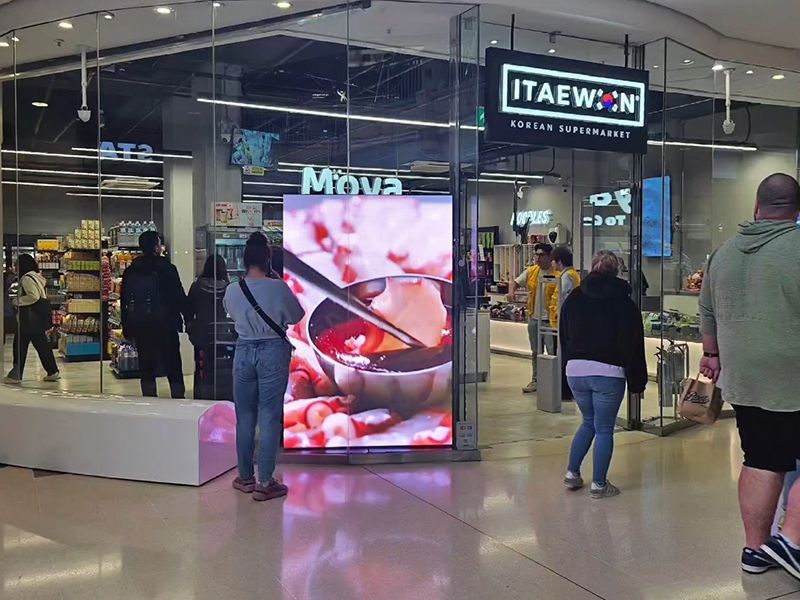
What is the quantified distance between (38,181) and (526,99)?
6159 millimetres

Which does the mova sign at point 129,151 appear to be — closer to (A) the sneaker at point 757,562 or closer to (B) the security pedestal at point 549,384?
(B) the security pedestal at point 549,384

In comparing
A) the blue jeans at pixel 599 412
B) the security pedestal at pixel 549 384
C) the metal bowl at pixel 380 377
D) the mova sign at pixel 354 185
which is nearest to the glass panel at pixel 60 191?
the mova sign at pixel 354 185

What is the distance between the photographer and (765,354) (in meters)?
3.02

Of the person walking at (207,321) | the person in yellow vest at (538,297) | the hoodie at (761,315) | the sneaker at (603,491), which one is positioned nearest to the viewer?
the hoodie at (761,315)

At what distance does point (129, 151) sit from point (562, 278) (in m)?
4.16

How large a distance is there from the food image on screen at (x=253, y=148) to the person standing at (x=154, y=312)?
1015mm

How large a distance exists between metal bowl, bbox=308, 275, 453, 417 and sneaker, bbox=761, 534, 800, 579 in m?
2.36

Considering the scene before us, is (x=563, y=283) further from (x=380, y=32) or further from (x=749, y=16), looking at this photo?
(x=380, y=32)

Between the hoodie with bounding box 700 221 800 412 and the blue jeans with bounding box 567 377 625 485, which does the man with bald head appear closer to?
the hoodie with bounding box 700 221 800 412

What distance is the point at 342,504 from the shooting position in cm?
414

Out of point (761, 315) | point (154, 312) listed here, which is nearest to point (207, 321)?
point (154, 312)

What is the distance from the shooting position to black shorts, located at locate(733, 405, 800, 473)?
9.90 ft

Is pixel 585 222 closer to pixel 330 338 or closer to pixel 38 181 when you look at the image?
pixel 330 338

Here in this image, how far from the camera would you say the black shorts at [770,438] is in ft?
9.90
